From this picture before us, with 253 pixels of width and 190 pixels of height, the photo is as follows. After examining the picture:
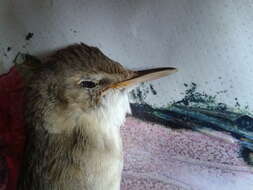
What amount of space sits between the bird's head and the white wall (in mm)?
107

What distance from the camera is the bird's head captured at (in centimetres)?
94

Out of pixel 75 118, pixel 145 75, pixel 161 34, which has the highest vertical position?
pixel 161 34

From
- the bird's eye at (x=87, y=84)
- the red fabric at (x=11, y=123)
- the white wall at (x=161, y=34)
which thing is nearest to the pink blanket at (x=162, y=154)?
the red fabric at (x=11, y=123)

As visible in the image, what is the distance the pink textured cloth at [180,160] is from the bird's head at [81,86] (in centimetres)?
18

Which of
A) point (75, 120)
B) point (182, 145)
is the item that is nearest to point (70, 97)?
point (75, 120)

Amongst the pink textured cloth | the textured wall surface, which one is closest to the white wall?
the textured wall surface

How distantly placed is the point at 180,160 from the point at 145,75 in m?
0.29

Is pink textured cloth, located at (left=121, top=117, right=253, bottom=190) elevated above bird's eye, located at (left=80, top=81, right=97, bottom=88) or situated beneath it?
situated beneath

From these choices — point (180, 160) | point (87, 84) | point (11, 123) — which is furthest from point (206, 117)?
point (11, 123)

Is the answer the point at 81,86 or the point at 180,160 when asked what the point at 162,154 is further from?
the point at 81,86

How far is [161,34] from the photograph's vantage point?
41.3 inches

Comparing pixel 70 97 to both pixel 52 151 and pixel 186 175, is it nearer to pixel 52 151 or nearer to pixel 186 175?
pixel 52 151

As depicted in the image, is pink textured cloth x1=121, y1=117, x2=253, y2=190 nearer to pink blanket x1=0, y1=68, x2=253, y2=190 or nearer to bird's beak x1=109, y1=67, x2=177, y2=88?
pink blanket x1=0, y1=68, x2=253, y2=190

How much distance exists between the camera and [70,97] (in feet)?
3.09
